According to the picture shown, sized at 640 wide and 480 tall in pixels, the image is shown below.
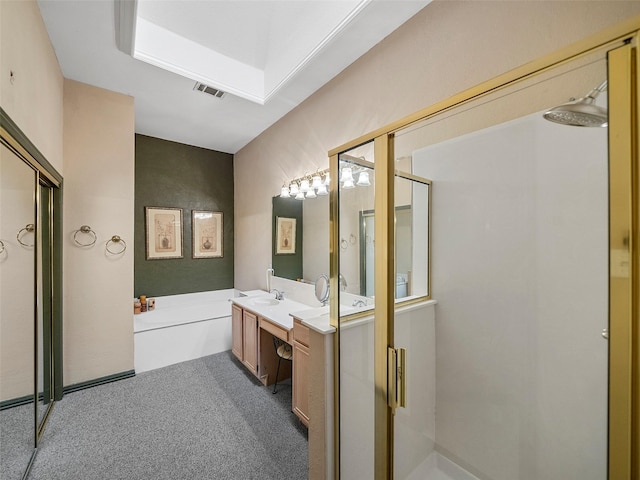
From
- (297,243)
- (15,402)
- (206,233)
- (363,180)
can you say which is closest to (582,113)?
(363,180)

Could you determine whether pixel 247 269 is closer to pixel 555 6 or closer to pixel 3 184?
pixel 3 184

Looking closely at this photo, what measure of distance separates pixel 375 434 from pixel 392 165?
4.23ft

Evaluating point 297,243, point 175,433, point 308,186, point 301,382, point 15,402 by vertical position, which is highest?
point 308,186

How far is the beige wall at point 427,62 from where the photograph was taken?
1243 mm

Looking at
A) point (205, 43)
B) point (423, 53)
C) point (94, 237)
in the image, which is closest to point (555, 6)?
point (423, 53)

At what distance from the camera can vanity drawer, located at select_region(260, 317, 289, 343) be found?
7.40 ft

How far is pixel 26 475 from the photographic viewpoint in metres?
1.60

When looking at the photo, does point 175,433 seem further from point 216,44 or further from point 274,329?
point 216,44

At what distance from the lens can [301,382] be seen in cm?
203

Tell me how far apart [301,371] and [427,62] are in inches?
91.5

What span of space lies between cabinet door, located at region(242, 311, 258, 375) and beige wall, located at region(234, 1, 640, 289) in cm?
158

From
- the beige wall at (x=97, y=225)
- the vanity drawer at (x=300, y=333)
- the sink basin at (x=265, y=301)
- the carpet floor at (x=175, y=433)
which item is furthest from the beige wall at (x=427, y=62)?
the carpet floor at (x=175, y=433)

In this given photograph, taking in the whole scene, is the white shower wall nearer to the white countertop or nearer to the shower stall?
the shower stall

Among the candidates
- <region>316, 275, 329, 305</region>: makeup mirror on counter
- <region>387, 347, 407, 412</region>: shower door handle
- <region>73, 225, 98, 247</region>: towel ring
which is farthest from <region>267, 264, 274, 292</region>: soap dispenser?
<region>387, 347, 407, 412</region>: shower door handle
